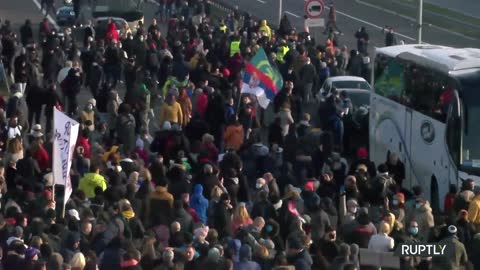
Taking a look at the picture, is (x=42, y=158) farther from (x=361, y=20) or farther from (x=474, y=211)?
(x=361, y=20)

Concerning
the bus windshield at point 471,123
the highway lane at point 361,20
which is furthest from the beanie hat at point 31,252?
the highway lane at point 361,20

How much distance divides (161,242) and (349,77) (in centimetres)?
1740

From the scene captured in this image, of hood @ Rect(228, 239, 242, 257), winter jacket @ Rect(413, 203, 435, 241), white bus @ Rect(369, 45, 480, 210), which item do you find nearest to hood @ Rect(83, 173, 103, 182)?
hood @ Rect(228, 239, 242, 257)

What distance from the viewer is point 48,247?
798 inches

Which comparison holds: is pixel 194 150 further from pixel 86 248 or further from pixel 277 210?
pixel 86 248

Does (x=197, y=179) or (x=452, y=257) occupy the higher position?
(x=452, y=257)

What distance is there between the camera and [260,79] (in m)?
32.2

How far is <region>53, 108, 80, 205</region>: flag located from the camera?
914 inches

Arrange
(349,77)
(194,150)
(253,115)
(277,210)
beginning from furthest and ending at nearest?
(349,77) → (253,115) → (194,150) → (277,210)

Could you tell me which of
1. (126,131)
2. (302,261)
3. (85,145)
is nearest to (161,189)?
(302,261)

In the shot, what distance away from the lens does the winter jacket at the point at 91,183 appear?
968 inches

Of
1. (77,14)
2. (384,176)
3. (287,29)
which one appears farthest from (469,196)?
(77,14)

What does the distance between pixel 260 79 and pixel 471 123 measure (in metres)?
5.75

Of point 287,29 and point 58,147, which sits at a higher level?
point 58,147
